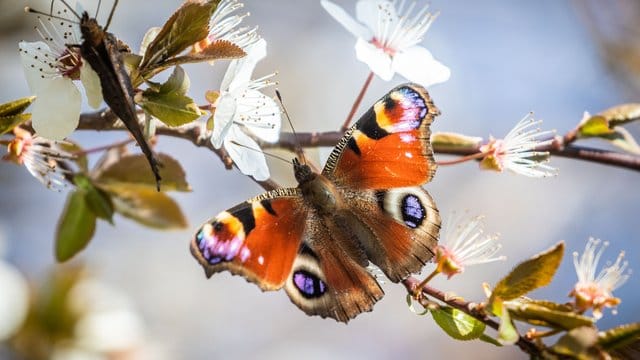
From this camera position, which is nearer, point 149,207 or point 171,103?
point 171,103

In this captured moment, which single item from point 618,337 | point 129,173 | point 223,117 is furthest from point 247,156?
point 618,337

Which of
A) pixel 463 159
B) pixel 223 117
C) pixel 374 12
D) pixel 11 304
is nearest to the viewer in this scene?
pixel 223 117

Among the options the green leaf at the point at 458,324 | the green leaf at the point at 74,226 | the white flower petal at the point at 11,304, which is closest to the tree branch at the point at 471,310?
the green leaf at the point at 458,324

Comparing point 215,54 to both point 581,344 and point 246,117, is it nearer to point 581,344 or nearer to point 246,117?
point 246,117

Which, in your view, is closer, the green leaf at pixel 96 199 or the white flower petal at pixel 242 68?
the white flower petal at pixel 242 68

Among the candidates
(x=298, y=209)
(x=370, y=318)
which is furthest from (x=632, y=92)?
(x=298, y=209)

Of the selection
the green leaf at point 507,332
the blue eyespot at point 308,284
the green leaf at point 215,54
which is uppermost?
the green leaf at point 215,54

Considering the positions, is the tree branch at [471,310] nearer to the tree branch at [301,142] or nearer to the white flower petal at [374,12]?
the tree branch at [301,142]
